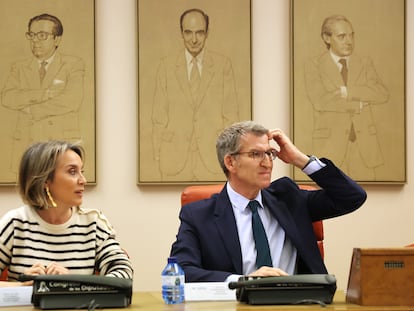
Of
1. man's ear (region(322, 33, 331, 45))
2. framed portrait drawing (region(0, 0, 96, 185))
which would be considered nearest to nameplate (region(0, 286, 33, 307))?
framed portrait drawing (region(0, 0, 96, 185))

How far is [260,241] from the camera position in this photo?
3471 mm

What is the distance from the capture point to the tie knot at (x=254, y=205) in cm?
358

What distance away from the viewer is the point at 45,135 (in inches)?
183

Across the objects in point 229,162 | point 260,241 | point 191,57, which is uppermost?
point 191,57

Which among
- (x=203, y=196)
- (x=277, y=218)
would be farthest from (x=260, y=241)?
(x=203, y=196)

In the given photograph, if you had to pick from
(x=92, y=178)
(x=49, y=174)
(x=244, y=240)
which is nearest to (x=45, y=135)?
(x=92, y=178)

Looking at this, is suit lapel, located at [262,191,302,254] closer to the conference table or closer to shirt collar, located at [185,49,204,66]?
the conference table

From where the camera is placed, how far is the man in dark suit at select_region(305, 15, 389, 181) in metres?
4.89

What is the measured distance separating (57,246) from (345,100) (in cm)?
250

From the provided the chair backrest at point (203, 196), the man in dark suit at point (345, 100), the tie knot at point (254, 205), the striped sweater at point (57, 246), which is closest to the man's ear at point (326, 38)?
the man in dark suit at point (345, 100)

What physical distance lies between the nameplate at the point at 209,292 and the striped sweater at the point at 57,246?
50 cm

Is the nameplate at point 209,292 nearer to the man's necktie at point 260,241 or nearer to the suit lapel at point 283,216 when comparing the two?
the man's necktie at point 260,241

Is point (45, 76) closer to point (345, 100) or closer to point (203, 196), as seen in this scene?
point (203, 196)

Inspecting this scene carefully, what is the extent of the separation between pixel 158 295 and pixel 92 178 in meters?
1.87
